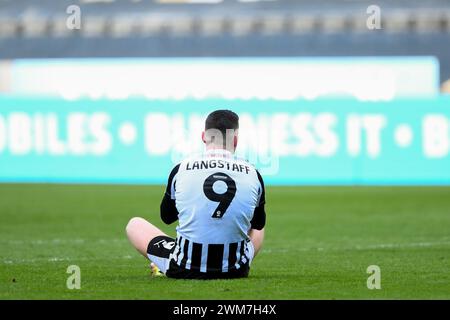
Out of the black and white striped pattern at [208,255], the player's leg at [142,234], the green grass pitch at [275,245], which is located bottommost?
the green grass pitch at [275,245]

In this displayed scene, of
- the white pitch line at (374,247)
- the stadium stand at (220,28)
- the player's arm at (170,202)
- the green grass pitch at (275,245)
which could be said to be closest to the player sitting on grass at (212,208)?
the player's arm at (170,202)

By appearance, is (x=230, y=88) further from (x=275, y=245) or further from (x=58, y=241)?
(x=275, y=245)

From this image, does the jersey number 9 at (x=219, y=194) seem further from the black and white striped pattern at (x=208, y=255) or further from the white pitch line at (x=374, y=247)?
the white pitch line at (x=374, y=247)

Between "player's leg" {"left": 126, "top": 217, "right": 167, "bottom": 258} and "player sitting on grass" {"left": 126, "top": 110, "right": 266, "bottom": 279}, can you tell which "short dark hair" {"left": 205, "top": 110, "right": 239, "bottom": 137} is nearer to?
"player sitting on grass" {"left": 126, "top": 110, "right": 266, "bottom": 279}

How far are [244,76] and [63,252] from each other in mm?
18048

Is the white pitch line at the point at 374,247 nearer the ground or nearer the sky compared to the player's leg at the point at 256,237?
nearer the ground

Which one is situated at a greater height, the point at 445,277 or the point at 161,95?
the point at 161,95

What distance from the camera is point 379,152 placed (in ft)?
Answer: 74.7

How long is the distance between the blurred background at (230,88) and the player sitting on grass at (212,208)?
7936mm

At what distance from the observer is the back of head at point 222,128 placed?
25.4ft

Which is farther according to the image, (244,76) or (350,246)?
(244,76)
